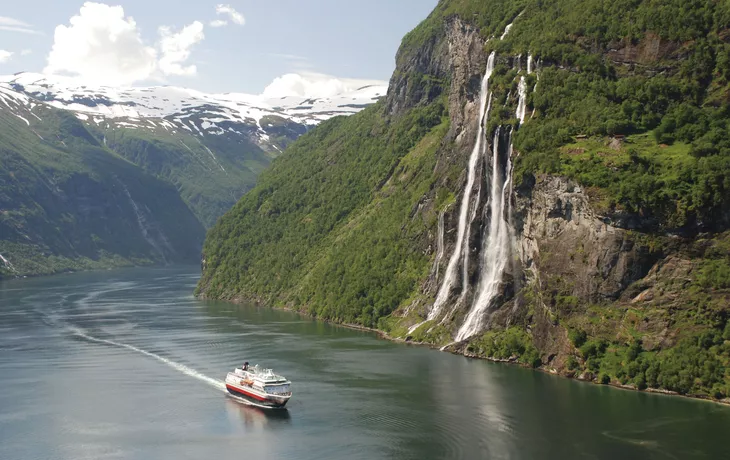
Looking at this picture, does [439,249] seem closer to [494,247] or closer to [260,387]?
[494,247]

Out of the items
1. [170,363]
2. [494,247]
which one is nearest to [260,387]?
[170,363]

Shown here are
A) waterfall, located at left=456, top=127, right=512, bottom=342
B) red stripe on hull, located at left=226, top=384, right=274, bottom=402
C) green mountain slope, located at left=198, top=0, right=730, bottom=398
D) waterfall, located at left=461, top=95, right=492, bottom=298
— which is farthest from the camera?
waterfall, located at left=461, top=95, right=492, bottom=298

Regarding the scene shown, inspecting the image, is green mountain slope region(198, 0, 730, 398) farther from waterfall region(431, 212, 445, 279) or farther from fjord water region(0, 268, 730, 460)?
fjord water region(0, 268, 730, 460)

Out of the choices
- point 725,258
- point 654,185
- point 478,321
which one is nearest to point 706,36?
point 654,185

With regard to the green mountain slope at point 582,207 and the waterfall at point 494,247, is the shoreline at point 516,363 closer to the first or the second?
the green mountain slope at point 582,207

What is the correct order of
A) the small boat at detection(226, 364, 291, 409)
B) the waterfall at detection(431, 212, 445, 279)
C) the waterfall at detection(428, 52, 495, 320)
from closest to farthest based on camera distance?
the small boat at detection(226, 364, 291, 409), the waterfall at detection(428, 52, 495, 320), the waterfall at detection(431, 212, 445, 279)

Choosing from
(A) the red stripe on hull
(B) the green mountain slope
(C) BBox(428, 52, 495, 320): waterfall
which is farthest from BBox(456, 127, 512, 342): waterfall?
(A) the red stripe on hull
